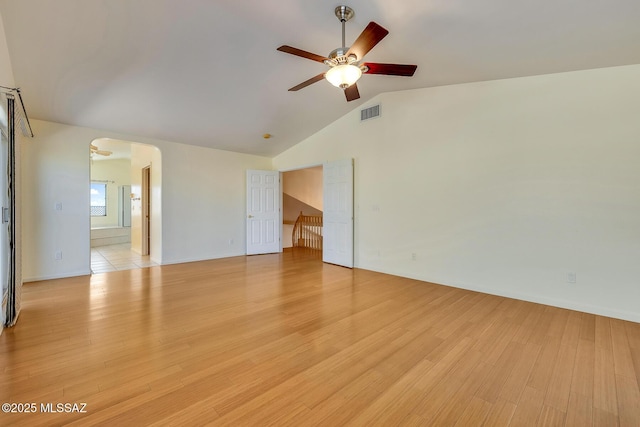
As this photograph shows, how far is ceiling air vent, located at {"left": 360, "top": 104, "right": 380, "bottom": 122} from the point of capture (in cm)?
505

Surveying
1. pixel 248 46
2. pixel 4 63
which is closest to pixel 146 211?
pixel 4 63

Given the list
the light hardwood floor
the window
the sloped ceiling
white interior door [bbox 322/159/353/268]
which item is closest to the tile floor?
the light hardwood floor

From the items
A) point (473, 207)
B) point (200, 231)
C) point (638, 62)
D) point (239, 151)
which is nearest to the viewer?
point (638, 62)

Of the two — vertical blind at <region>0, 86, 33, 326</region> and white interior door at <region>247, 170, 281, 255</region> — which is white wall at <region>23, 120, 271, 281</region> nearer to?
white interior door at <region>247, 170, 281, 255</region>

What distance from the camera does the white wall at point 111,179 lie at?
10.4 meters

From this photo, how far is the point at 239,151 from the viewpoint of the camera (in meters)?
6.68

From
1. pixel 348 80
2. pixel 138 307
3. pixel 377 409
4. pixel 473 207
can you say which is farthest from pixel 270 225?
pixel 377 409

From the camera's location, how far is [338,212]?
5.71 meters

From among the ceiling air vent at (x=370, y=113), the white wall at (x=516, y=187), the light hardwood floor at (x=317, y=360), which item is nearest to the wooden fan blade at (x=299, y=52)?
the light hardwood floor at (x=317, y=360)

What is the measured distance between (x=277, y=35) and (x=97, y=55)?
1961 mm

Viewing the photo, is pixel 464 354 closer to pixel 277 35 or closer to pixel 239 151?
pixel 277 35

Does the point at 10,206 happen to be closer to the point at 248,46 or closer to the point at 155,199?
the point at 248,46

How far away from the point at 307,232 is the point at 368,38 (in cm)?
644

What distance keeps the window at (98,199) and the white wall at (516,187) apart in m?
10.5
